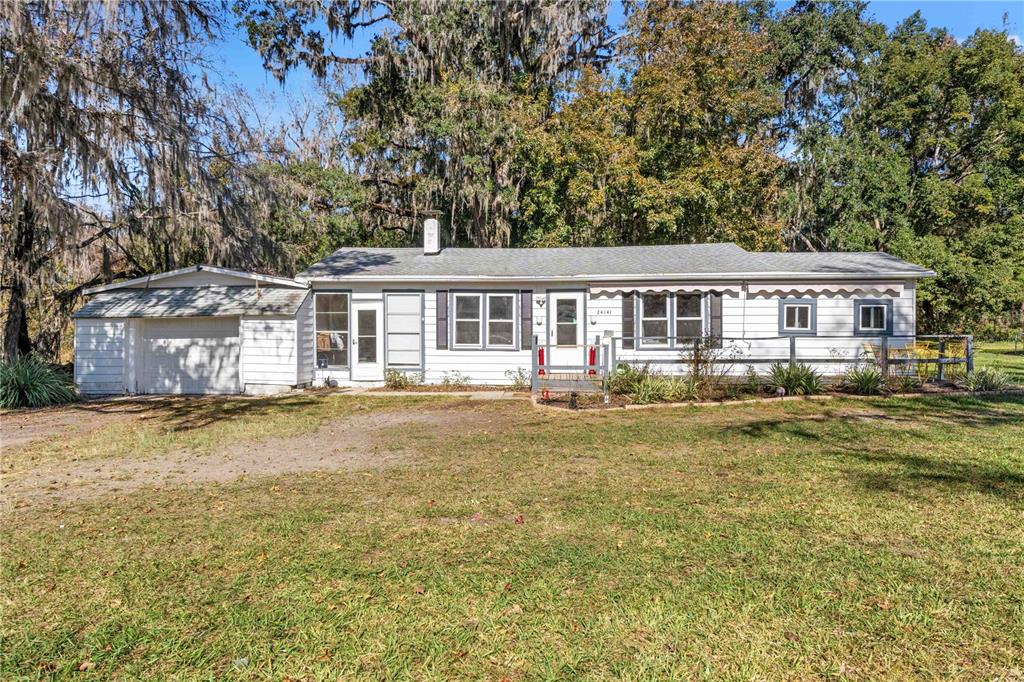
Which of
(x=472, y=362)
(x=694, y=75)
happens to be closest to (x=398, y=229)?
(x=472, y=362)

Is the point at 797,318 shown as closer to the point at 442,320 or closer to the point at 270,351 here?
the point at 442,320

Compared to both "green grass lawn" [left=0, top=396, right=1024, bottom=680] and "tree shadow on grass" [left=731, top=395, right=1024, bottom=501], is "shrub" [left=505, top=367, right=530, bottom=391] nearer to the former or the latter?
"tree shadow on grass" [left=731, top=395, right=1024, bottom=501]

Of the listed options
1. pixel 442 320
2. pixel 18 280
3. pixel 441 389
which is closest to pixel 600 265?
pixel 442 320

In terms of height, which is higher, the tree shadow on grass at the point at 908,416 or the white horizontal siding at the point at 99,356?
the white horizontal siding at the point at 99,356

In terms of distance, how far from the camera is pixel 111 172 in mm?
12023

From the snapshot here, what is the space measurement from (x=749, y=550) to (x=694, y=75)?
18248 mm

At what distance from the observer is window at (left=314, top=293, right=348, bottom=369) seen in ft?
46.3

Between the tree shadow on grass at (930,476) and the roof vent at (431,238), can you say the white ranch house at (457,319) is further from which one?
the tree shadow on grass at (930,476)

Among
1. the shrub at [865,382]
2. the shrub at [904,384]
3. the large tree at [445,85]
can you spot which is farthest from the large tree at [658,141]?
the shrub at [904,384]

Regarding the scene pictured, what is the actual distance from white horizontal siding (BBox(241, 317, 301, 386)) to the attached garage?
0.08 ft

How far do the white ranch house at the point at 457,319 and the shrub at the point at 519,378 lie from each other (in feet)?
0.18

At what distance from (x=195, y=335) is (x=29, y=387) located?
3.26 meters

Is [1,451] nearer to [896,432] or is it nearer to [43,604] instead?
[43,604]

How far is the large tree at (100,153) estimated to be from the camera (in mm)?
10719
